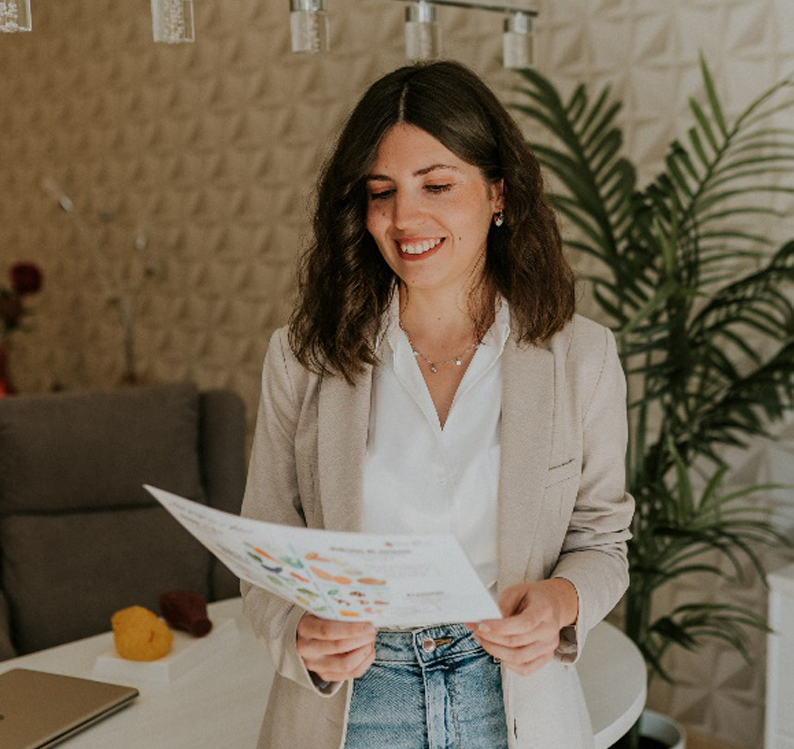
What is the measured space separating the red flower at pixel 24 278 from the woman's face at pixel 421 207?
3.62 m

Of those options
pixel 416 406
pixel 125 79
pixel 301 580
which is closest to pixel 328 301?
pixel 416 406

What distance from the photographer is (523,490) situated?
130 centimetres

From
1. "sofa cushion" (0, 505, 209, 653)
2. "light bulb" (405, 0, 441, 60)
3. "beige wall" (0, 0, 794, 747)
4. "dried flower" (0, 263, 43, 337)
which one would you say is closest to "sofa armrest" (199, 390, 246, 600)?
"sofa cushion" (0, 505, 209, 653)

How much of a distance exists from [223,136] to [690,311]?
2403 mm

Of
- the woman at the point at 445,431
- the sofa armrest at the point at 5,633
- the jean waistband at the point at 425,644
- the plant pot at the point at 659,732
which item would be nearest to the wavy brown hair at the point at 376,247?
the woman at the point at 445,431

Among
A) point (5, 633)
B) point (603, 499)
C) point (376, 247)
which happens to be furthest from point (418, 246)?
point (5, 633)

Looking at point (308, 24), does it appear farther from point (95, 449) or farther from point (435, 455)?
point (95, 449)

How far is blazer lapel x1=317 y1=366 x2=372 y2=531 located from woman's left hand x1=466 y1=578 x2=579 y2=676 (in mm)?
211

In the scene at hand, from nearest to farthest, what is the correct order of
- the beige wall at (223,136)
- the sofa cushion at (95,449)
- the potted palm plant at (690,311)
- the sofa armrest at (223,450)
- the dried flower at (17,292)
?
1. the potted palm plant at (690,311)
2. the sofa cushion at (95,449)
3. the sofa armrest at (223,450)
4. the beige wall at (223,136)
5. the dried flower at (17,292)

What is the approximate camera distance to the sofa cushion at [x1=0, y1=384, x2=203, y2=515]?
2654 mm

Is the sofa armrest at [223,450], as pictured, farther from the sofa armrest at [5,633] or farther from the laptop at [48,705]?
the laptop at [48,705]

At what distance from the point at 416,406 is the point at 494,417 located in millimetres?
101

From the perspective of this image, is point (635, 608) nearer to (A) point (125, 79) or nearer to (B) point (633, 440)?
(B) point (633, 440)

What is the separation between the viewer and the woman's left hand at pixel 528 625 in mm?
1183
